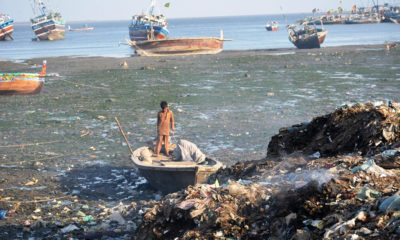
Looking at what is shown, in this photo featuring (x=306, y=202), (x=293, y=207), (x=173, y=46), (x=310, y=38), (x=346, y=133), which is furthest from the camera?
(x=310, y=38)

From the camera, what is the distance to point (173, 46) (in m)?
35.6

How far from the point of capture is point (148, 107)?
16.8 metres

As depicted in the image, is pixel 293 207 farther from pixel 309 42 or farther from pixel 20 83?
pixel 309 42

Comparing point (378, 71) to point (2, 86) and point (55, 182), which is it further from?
point (55, 182)

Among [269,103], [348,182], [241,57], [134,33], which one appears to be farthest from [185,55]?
[348,182]

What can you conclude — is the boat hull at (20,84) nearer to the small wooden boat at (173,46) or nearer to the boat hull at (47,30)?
the small wooden boat at (173,46)

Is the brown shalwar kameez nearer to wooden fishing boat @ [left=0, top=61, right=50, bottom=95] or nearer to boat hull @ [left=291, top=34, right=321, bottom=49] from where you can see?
wooden fishing boat @ [left=0, top=61, right=50, bottom=95]

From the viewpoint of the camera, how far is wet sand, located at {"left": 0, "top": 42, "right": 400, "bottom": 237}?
9039 mm

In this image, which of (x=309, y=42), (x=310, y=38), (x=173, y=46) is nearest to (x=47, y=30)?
(x=173, y=46)

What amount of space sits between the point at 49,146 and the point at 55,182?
2.78 metres

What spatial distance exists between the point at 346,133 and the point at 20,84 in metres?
15.8

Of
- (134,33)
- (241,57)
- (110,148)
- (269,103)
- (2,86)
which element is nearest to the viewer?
(110,148)

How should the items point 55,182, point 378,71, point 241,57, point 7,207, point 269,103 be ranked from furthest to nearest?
point 241,57 < point 378,71 < point 269,103 < point 55,182 < point 7,207

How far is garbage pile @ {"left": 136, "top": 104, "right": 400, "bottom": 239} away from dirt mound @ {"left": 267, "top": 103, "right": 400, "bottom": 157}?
18 millimetres
